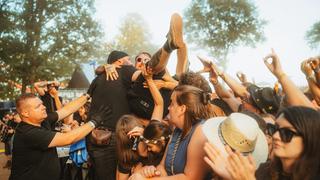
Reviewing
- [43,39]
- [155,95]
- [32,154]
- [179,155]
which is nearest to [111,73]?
[155,95]

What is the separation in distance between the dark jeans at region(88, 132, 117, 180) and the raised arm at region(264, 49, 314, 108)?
7.04 ft

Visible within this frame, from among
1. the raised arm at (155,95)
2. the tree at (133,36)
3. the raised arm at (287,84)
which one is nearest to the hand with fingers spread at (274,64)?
the raised arm at (287,84)

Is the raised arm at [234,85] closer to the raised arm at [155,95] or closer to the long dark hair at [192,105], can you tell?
the raised arm at [155,95]

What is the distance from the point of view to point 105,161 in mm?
4062

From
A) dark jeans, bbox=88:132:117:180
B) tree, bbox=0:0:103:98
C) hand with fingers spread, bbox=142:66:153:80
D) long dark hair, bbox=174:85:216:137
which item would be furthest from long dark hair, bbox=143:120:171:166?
tree, bbox=0:0:103:98

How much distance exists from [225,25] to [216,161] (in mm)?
28090

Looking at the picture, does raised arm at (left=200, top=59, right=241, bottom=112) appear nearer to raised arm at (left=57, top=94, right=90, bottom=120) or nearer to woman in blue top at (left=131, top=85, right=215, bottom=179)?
woman in blue top at (left=131, top=85, right=215, bottom=179)

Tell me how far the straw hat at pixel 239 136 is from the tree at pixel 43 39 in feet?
70.2

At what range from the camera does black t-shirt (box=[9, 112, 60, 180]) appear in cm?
360

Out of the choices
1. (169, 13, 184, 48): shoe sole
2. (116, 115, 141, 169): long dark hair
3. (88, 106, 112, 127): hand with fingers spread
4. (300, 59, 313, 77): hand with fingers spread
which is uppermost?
(169, 13, 184, 48): shoe sole

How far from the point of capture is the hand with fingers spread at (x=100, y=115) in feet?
12.3

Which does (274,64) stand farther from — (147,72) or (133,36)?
(133,36)

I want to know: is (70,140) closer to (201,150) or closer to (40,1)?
(201,150)

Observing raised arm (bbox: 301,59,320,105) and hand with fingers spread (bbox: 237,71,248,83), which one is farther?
hand with fingers spread (bbox: 237,71,248,83)
